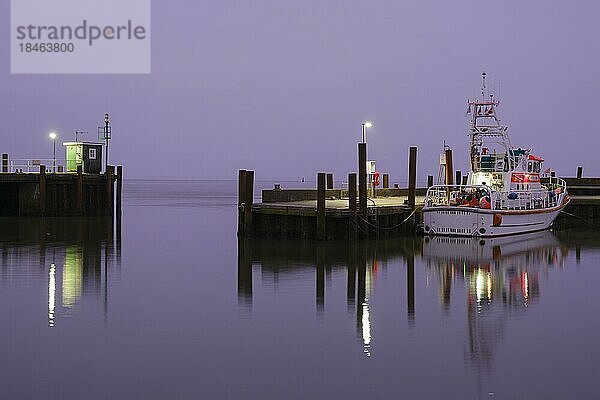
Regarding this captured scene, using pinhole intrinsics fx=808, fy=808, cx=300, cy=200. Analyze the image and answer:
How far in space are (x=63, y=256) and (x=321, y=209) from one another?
877 centimetres

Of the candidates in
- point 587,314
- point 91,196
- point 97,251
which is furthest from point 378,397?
point 91,196

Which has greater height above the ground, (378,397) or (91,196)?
(91,196)

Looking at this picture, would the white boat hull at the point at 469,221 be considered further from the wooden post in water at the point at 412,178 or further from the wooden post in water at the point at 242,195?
the wooden post in water at the point at 242,195

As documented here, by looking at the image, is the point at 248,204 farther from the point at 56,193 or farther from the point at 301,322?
the point at 56,193

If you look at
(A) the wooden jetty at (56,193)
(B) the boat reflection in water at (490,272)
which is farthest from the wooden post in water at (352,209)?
(A) the wooden jetty at (56,193)

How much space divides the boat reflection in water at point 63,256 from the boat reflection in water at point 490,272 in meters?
7.96

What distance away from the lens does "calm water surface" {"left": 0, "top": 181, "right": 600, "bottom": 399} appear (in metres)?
11.9

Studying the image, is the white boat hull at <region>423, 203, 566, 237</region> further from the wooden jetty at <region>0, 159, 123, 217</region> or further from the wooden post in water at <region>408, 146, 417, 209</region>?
the wooden jetty at <region>0, 159, 123, 217</region>

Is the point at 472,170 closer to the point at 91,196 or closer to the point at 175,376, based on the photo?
the point at 91,196

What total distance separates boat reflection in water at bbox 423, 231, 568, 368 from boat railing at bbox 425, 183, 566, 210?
4.25 ft

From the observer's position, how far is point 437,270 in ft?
77.9

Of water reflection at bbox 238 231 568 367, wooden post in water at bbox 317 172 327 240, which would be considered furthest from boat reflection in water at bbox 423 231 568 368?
wooden post in water at bbox 317 172 327 240

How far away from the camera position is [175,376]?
39.9 feet

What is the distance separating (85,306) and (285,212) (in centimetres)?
1223
